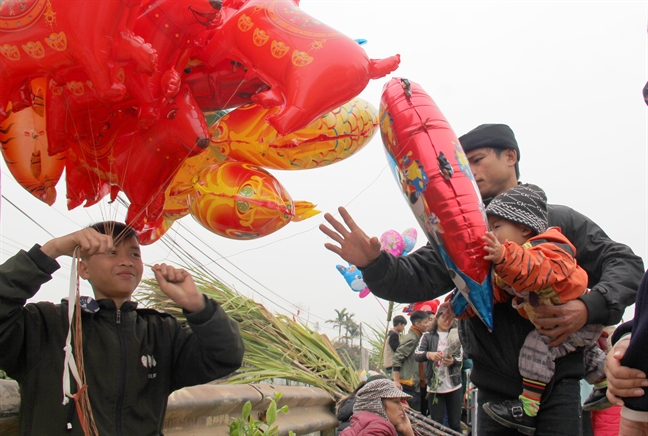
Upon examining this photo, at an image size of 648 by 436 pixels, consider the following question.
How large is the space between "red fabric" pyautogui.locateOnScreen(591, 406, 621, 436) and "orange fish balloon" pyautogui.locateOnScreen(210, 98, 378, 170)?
277 cm

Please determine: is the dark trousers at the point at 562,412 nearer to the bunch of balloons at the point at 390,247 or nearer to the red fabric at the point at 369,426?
the red fabric at the point at 369,426

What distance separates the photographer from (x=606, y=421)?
411 centimetres

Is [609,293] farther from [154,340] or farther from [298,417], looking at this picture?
[298,417]

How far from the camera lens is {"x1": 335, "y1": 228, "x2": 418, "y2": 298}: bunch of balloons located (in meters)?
7.76

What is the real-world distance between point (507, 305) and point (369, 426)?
1.61 meters

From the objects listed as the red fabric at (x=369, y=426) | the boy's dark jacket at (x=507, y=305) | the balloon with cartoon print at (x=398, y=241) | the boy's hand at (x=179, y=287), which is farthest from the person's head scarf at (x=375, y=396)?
the balloon with cartoon print at (x=398, y=241)

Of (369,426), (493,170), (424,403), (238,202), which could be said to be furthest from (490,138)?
(424,403)

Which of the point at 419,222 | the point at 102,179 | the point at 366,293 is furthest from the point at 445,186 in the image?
the point at 366,293

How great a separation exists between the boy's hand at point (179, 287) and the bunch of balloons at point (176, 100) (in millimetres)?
307

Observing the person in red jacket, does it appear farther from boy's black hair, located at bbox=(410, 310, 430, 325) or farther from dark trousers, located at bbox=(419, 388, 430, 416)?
boy's black hair, located at bbox=(410, 310, 430, 325)

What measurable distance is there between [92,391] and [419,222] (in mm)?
1318

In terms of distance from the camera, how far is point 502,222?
91.9 inches

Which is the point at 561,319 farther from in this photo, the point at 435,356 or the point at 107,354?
the point at 435,356

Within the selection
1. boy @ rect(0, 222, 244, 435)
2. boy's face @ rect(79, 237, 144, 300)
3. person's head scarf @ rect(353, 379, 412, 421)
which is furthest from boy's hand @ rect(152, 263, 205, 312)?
person's head scarf @ rect(353, 379, 412, 421)
